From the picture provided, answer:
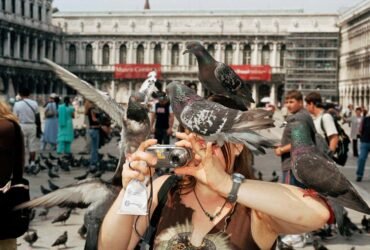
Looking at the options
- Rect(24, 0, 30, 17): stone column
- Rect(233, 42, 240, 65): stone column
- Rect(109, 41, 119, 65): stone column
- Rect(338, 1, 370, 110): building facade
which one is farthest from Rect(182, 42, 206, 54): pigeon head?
Rect(109, 41, 119, 65): stone column

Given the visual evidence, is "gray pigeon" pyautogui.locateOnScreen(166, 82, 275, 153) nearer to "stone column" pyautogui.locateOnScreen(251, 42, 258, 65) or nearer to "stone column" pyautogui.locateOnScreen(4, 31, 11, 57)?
"stone column" pyautogui.locateOnScreen(4, 31, 11, 57)

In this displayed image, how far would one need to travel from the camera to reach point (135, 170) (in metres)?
1.78

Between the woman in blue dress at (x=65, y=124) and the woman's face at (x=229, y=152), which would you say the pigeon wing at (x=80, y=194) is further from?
the woman in blue dress at (x=65, y=124)

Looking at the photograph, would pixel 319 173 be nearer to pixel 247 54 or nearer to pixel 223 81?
pixel 223 81

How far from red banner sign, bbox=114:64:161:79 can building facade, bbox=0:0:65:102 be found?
5.52 meters

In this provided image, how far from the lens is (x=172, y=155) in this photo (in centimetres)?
175

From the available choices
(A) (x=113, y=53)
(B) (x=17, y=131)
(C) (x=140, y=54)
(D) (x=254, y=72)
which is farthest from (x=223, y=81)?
(C) (x=140, y=54)

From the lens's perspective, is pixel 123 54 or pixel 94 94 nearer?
pixel 94 94

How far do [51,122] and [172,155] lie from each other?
1195 cm

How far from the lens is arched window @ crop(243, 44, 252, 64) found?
6029 cm

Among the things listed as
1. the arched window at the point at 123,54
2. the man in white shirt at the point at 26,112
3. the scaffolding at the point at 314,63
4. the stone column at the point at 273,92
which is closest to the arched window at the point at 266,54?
the stone column at the point at 273,92

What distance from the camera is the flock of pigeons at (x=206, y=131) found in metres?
1.80

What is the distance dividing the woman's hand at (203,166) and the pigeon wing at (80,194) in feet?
1.40

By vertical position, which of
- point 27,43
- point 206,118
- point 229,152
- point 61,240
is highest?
point 27,43
